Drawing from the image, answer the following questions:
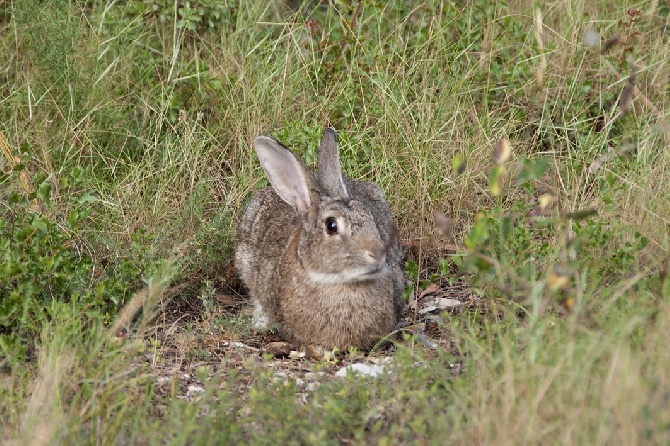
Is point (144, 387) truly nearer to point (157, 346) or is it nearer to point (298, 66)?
point (157, 346)

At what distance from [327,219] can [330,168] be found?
15.7 inches

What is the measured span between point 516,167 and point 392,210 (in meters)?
0.78

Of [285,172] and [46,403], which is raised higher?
[285,172]

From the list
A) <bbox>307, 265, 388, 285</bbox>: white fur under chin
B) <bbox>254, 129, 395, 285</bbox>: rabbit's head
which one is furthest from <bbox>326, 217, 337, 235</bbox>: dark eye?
<bbox>307, 265, 388, 285</bbox>: white fur under chin

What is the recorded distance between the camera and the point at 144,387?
4730 millimetres

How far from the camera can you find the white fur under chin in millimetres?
5184

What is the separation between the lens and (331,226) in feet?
17.5

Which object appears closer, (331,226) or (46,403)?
(46,403)

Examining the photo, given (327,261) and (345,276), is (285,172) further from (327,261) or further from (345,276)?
(345,276)

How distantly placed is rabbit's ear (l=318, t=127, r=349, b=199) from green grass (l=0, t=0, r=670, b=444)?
67cm

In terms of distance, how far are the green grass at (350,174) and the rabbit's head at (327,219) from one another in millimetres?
408

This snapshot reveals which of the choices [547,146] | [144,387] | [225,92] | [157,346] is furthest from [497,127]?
[144,387]

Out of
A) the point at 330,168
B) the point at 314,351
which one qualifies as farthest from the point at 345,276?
the point at 330,168

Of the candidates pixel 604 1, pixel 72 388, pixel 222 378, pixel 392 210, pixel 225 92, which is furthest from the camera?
pixel 604 1
